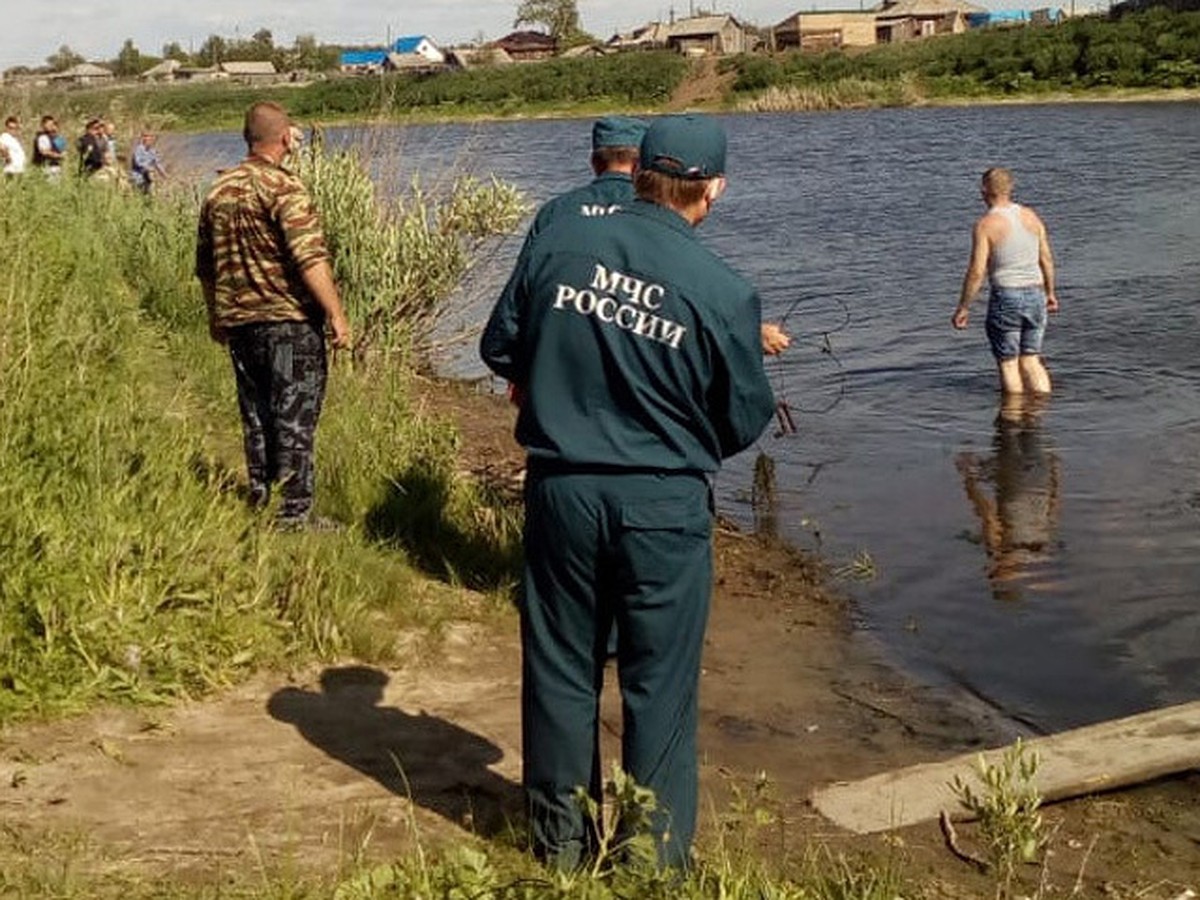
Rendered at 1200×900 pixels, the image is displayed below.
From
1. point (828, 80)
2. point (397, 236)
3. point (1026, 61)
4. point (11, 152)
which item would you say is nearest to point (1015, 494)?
point (397, 236)

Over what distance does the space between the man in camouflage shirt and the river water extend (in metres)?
2.76

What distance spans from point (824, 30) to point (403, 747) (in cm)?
8899

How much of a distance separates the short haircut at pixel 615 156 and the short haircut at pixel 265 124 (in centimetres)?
134

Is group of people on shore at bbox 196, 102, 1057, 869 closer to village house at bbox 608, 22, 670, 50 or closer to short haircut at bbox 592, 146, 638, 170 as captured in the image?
short haircut at bbox 592, 146, 638, 170

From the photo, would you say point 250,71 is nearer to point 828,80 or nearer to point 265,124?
point 828,80

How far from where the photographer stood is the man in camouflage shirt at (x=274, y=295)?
6.77 metres

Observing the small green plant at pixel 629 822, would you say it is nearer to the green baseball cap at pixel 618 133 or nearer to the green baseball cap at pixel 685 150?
the green baseball cap at pixel 685 150

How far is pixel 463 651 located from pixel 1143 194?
73.8 feet

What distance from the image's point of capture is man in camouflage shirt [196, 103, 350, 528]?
6766 millimetres

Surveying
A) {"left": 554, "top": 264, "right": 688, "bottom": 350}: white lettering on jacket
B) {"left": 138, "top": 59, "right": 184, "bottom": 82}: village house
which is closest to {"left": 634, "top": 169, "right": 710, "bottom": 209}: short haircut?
{"left": 554, "top": 264, "right": 688, "bottom": 350}: white lettering on jacket

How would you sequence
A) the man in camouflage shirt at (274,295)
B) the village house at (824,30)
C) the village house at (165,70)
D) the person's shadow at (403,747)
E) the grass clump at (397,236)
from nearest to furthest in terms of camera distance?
the person's shadow at (403,747) → the man in camouflage shirt at (274,295) → the grass clump at (397,236) → the village house at (824,30) → the village house at (165,70)

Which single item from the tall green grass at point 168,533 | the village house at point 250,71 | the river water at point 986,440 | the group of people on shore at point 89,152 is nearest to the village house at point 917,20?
the village house at point 250,71

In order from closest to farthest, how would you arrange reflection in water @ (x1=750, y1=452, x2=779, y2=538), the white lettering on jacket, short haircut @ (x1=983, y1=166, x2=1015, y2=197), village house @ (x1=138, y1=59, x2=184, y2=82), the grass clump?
the white lettering on jacket → reflection in water @ (x1=750, y1=452, x2=779, y2=538) → the grass clump → short haircut @ (x1=983, y1=166, x2=1015, y2=197) → village house @ (x1=138, y1=59, x2=184, y2=82)

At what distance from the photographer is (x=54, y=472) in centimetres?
611
